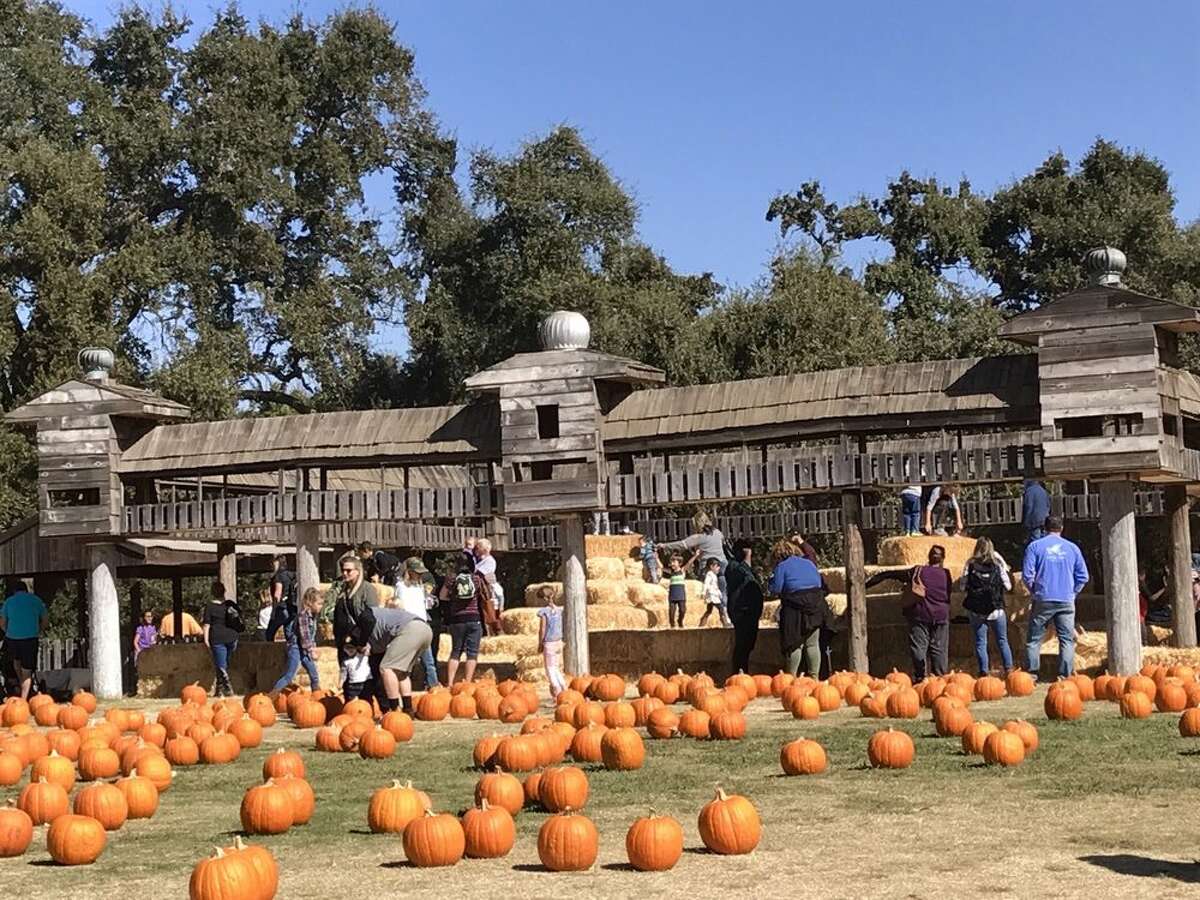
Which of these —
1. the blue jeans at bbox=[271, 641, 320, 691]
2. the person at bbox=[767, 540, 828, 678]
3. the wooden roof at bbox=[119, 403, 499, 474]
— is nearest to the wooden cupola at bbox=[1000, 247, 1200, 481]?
the person at bbox=[767, 540, 828, 678]

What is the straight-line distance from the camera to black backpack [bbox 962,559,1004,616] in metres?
22.8

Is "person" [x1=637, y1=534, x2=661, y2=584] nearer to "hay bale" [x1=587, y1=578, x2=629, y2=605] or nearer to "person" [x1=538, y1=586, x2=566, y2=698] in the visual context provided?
"hay bale" [x1=587, y1=578, x2=629, y2=605]

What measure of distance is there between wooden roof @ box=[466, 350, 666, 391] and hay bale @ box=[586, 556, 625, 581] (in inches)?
452

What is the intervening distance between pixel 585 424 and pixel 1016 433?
649 centimetres

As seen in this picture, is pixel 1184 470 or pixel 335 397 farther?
pixel 335 397

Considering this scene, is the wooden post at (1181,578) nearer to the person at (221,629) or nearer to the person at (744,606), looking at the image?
the person at (744,606)

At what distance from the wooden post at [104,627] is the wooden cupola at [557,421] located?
25.3 ft

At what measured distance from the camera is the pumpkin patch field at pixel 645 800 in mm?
9398

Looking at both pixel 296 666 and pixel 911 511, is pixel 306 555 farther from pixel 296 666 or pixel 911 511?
pixel 911 511

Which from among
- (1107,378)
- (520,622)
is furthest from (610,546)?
(1107,378)

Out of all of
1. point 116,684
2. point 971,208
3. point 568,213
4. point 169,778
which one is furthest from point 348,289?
point 169,778

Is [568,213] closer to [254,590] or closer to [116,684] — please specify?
[254,590]

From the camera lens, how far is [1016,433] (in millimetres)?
28078

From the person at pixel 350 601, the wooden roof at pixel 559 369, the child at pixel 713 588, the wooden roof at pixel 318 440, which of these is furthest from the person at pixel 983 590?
the child at pixel 713 588
